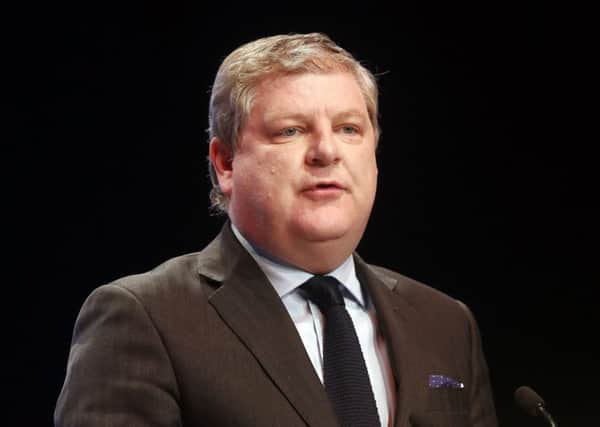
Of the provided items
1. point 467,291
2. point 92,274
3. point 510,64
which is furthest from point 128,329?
point 510,64

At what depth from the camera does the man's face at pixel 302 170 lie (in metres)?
2.26

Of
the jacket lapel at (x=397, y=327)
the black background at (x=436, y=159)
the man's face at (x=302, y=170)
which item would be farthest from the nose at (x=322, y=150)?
the black background at (x=436, y=159)

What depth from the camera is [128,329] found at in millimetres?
2133

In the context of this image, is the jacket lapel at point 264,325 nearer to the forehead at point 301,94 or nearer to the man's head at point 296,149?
the man's head at point 296,149

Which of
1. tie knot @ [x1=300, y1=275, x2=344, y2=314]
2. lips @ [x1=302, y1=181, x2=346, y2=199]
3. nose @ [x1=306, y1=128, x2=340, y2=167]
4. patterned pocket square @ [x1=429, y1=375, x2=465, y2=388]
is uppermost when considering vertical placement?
nose @ [x1=306, y1=128, x2=340, y2=167]

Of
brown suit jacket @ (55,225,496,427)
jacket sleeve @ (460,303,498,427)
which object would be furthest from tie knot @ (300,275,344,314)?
jacket sleeve @ (460,303,498,427)

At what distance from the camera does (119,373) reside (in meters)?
2.08

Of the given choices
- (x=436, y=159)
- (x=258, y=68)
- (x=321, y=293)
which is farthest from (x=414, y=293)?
(x=436, y=159)

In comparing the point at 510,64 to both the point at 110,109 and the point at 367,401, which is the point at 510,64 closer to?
the point at 110,109

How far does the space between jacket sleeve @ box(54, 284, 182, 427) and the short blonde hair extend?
502mm

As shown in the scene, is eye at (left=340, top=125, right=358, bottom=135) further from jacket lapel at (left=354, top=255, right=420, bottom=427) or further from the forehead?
jacket lapel at (left=354, top=255, right=420, bottom=427)

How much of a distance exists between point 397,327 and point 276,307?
1.11 feet

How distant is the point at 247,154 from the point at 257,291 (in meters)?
0.33

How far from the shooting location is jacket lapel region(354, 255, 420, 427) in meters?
2.28
